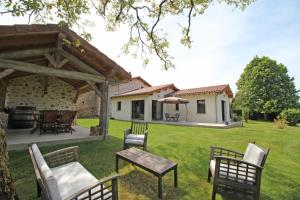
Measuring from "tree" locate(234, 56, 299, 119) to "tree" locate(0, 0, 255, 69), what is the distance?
63.0 ft

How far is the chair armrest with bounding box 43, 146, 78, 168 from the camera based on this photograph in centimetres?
305

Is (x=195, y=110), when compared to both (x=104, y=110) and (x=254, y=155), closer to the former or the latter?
(x=104, y=110)

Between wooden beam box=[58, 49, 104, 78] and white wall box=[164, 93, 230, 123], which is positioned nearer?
wooden beam box=[58, 49, 104, 78]

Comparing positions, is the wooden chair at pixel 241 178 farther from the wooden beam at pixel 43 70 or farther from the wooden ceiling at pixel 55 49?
the wooden beam at pixel 43 70

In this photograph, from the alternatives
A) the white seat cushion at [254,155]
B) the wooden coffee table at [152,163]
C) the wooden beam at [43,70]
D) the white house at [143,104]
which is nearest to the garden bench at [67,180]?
the wooden coffee table at [152,163]

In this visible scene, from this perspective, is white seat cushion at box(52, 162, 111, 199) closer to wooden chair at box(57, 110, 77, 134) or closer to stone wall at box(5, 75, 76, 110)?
wooden chair at box(57, 110, 77, 134)

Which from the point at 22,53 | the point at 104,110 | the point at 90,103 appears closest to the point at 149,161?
the point at 104,110

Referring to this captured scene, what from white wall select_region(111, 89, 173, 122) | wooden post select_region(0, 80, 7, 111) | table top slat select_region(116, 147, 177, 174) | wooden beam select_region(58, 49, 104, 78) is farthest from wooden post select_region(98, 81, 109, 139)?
white wall select_region(111, 89, 173, 122)

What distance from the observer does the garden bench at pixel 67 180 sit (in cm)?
163

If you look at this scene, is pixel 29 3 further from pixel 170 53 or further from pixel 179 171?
pixel 170 53

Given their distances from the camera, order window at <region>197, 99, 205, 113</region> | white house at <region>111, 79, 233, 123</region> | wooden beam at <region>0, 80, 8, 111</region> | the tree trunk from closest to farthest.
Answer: the tree trunk
wooden beam at <region>0, 80, 8, 111</region>
white house at <region>111, 79, 233, 123</region>
window at <region>197, 99, 205, 113</region>

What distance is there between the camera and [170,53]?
7.75 m

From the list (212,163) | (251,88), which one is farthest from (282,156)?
(251,88)

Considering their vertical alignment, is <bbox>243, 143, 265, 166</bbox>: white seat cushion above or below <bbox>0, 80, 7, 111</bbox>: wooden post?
below
